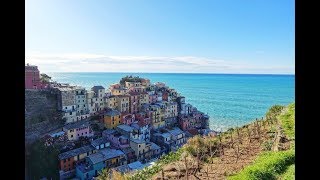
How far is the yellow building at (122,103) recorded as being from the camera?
1522 centimetres

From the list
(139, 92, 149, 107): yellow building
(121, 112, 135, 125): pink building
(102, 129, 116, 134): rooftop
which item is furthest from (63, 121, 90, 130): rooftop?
(139, 92, 149, 107): yellow building

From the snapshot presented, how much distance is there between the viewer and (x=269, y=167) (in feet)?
9.54

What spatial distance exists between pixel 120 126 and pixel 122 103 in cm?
215

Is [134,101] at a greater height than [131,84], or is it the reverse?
[131,84]

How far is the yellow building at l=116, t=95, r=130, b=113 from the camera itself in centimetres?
1522

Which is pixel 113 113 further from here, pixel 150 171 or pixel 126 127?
pixel 150 171

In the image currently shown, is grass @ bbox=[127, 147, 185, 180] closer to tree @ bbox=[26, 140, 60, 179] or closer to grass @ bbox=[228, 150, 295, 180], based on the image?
grass @ bbox=[228, 150, 295, 180]

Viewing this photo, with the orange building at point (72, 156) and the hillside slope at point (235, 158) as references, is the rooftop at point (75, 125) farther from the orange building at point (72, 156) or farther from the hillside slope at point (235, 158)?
the hillside slope at point (235, 158)

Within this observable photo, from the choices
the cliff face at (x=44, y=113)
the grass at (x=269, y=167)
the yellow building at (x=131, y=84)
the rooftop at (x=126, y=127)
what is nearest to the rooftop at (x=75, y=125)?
the cliff face at (x=44, y=113)

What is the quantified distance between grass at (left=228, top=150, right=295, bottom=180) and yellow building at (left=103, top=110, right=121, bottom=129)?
1123 centimetres

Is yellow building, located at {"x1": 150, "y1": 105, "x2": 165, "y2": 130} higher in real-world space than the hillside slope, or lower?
lower

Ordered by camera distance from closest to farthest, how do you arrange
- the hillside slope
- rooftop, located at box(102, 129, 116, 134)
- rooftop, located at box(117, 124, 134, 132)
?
the hillside slope
rooftop, located at box(117, 124, 134, 132)
rooftop, located at box(102, 129, 116, 134)

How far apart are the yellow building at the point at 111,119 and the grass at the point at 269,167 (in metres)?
11.2

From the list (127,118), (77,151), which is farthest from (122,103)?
(77,151)
